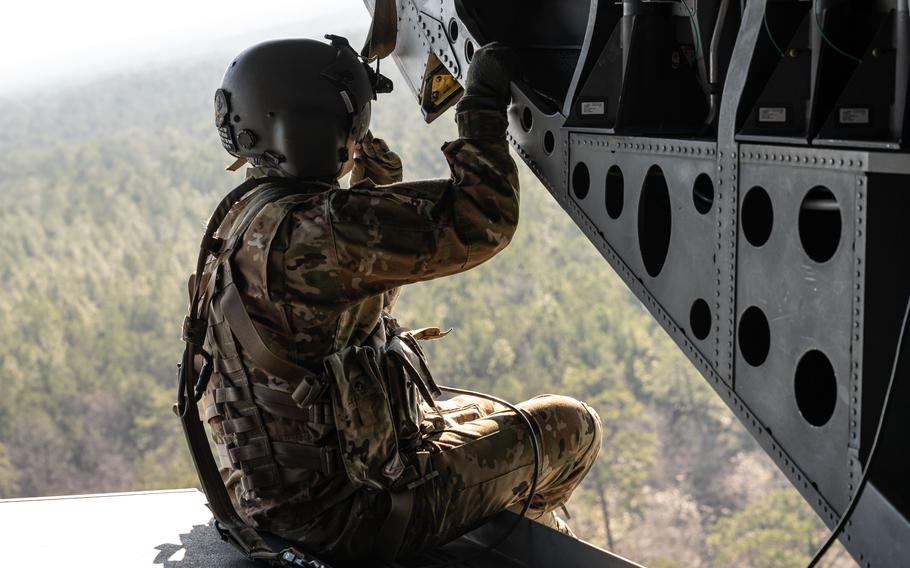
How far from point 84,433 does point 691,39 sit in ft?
102

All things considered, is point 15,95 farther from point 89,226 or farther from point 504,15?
point 504,15

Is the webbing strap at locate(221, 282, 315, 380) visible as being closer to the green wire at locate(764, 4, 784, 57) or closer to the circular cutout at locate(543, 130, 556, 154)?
the circular cutout at locate(543, 130, 556, 154)

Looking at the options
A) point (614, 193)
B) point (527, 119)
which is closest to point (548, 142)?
point (527, 119)

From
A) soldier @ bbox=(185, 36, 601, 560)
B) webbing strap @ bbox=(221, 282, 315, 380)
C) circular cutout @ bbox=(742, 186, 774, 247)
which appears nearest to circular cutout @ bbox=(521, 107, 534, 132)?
soldier @ bbox=(185, 36, 601, 560)

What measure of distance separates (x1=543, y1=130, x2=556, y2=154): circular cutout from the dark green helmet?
2.50 ft

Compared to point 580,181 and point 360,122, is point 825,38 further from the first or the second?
point 360,122

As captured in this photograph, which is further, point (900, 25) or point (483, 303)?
point (483, 303)

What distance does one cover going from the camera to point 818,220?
224 cm

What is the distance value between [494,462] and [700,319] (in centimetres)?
69

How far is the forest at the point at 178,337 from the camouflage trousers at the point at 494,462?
2688 centimetres

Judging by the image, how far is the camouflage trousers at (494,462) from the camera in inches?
104

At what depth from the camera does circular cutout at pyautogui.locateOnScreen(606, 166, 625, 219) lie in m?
2.98

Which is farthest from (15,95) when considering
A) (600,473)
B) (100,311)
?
(600,473)

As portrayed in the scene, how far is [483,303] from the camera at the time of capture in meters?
35.4
